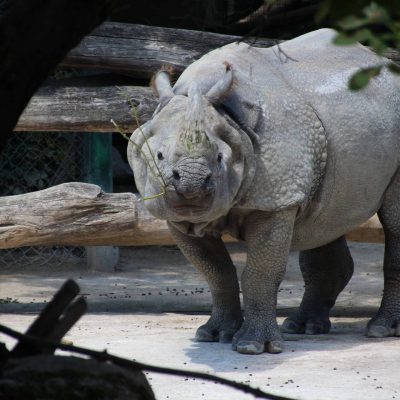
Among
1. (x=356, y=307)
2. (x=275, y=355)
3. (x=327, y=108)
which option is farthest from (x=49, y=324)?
(x=356, y=307)

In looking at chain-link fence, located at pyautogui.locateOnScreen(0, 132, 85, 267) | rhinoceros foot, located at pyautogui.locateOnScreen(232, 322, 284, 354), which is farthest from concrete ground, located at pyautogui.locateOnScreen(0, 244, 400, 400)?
chain-link fence, located at pyautogui.locateOnScreen(0, 132, 85, 267)

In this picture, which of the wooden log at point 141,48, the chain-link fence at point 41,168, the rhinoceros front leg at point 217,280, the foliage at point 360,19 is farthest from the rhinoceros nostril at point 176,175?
the chain-link fence at point 41,168

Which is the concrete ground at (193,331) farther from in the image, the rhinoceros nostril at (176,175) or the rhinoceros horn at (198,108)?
the rhinoceros horn at (198,108)

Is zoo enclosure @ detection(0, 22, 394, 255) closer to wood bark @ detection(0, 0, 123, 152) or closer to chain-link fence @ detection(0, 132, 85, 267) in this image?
chain-link fence @ detection(0, 132, 85, 267)

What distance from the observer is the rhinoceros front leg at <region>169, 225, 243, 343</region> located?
693 centimetres

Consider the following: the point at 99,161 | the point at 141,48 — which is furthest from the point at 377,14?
the point at 99,161

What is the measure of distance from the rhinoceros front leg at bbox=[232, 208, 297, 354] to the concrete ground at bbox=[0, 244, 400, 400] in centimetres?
12

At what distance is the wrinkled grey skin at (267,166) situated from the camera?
6244 mm

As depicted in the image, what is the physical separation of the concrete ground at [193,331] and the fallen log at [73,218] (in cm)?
57

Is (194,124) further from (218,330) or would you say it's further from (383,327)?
(383,327)

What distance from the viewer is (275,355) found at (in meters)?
6.52

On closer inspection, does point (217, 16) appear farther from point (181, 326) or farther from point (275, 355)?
point (275, 355)

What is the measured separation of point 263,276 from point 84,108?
9.15ft

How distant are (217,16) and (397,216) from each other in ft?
16.5
